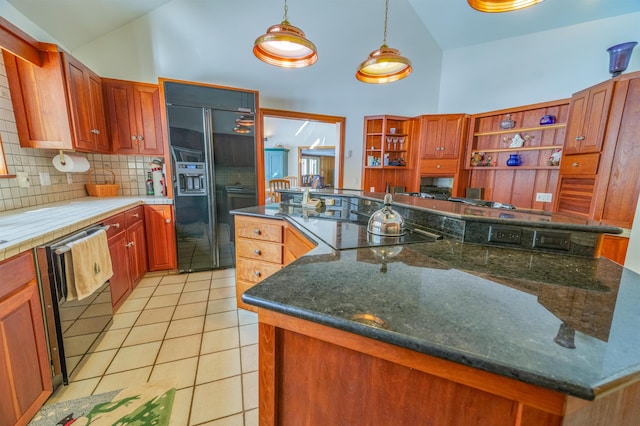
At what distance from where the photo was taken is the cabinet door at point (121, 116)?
2.67 m

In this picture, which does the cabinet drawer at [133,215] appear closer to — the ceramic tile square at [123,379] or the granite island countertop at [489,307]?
the ceramic tile square at [123,379]

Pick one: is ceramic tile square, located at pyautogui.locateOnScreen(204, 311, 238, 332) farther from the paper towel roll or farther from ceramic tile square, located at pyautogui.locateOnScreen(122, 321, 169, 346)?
the paper towel roll

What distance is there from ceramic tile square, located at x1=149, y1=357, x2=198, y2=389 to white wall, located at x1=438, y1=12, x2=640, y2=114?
4.88m

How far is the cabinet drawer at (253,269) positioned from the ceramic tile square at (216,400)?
703mm

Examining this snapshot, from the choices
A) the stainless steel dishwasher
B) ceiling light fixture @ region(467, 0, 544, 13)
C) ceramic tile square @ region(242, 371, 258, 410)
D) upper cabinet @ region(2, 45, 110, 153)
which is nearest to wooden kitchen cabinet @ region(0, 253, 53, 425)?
the stainless steel dishwasher

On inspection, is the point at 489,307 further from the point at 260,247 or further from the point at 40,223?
the point at 40,223

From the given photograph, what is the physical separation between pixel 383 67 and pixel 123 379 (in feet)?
9.31

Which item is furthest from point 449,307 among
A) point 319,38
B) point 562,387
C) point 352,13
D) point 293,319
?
point 352,13

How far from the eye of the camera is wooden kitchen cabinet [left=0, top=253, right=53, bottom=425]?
1.05 m

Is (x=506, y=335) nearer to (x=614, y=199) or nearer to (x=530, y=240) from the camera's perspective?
(x=530, y=240)

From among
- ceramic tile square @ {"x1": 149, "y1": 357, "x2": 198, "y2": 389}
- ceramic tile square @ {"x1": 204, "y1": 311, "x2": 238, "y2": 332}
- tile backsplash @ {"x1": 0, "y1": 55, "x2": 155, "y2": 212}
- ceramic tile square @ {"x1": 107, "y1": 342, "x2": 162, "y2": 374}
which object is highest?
tile backsplash @ {"x1": 0, "y1": 55, "x2": 155, "y2": 212}

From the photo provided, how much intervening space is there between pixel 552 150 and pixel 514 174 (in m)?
0.52

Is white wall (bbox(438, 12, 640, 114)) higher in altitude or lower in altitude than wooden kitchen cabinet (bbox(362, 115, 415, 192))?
higher

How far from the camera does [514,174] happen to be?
12.3 feet
